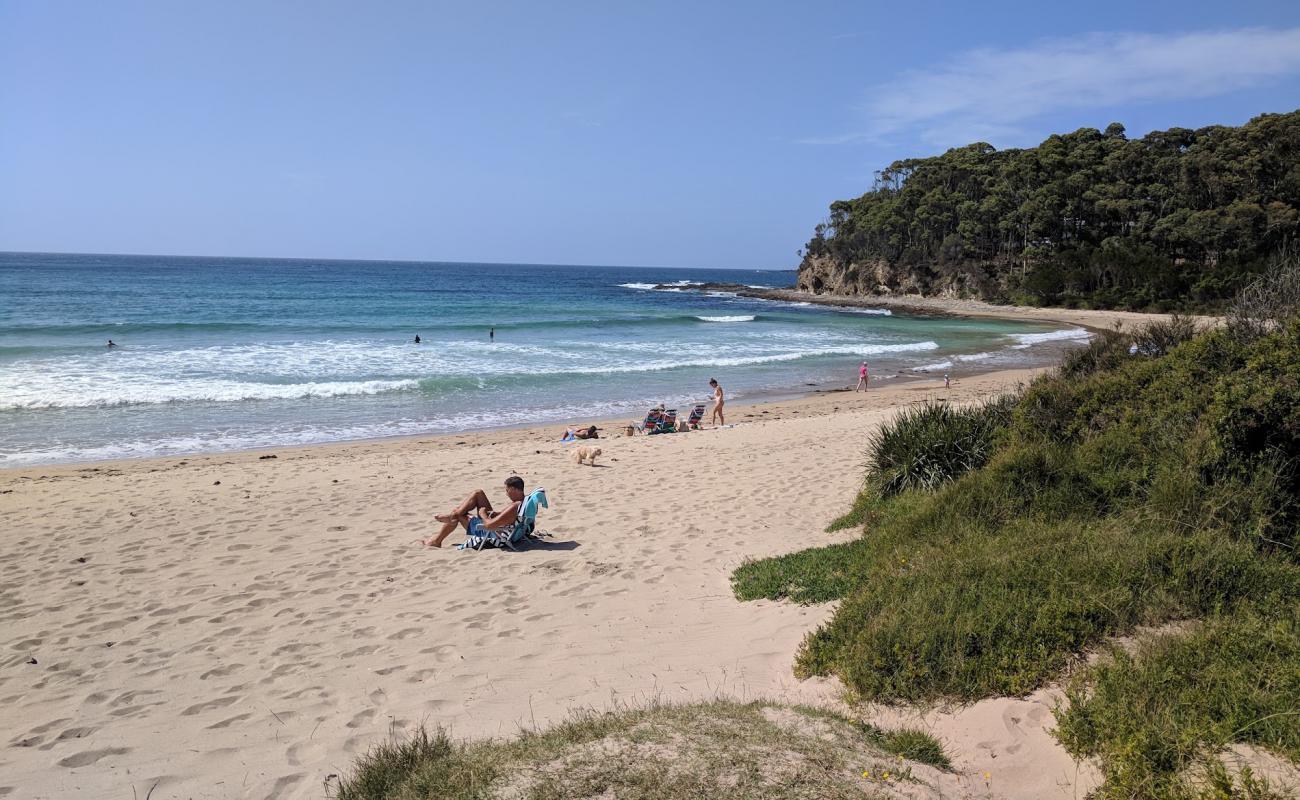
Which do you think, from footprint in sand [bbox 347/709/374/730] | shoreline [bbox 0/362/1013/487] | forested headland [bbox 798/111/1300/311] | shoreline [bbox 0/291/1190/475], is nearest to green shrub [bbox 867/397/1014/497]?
shoreline [bbox 0/291/1190/475]

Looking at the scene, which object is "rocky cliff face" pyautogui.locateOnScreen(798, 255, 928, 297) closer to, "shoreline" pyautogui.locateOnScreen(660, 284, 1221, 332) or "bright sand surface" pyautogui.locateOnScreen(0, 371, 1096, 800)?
"shoreline" pyautogui.locateOnScreen(660, 284, 1221, 332)

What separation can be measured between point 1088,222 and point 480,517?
72.6 meters

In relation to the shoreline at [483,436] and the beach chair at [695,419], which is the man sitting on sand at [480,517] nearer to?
the shoreline at [483,436]

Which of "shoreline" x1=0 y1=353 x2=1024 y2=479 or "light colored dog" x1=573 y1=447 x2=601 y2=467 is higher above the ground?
"light colored dog" x1=573 y1=447 x2=601 y2=467

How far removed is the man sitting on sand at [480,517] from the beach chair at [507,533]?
3cm

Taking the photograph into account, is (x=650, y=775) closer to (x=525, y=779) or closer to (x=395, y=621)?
(x=525, y=779)

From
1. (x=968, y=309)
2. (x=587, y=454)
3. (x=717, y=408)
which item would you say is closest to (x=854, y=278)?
(x=968, y=309)

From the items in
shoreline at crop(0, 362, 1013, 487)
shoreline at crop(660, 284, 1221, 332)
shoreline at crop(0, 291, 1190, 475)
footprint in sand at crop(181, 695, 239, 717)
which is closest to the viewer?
footprint in sand at crop(181, 695, 239, 717)

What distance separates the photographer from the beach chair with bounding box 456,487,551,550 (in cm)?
846

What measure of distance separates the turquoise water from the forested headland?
11578mm

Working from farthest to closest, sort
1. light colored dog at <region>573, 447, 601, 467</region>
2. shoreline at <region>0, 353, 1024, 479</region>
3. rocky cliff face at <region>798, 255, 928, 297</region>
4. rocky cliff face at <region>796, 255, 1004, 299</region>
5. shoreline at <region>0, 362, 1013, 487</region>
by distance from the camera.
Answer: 1. rocky cliff face at <region>798, 255, 928, 297</region>
2. rocky cliff face at <region>796, 255, 1004, 299</region>
3. shoreline at <region>0, 353, 1024, 479</region>
4. shoreline at <region>0, 362, 1013, 487</region>
5. light colored dog at <region>573, 447, 601, 467</region>

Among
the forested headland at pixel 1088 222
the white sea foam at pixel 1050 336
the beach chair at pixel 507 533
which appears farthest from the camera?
the forested headland at pixel 1088 222

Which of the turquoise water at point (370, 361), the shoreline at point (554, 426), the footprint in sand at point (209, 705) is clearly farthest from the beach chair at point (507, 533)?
the turquoise water at point (370, 361)

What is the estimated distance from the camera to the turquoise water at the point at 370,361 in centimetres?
1792
